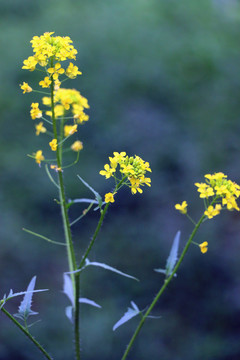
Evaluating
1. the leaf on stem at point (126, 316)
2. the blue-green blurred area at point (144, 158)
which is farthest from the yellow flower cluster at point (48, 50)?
the blue-green blurred area at point (144, 158)

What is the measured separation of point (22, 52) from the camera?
509 centimetres

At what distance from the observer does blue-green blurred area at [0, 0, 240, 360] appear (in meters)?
3.68

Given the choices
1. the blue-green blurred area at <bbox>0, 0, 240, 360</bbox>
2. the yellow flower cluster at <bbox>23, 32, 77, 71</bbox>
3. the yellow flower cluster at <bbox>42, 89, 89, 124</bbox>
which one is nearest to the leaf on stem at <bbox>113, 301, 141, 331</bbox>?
the yellow flower cluster at <bbox>42, 89, 89, 124</bbox>

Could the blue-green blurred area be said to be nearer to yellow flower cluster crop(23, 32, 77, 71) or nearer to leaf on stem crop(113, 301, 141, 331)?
leaf on stem crop(113, 301, 141, 331)

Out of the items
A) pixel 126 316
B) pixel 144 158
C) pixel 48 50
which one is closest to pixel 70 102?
pixel 48 50

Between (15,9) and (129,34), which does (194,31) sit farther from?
(15,9)

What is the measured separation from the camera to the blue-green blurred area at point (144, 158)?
368 centimetres

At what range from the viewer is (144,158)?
433 centimetres

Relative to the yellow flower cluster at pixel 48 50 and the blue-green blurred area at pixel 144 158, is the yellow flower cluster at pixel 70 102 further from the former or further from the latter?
the blue-green blurred area at pixel 144 158

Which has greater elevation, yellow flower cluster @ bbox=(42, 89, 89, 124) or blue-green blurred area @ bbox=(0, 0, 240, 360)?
blue-green blurred area @ bbox=(0, 0, 240, 360)

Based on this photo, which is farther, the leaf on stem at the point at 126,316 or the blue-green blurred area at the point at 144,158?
the blue-green blurred area at the point at 144,158

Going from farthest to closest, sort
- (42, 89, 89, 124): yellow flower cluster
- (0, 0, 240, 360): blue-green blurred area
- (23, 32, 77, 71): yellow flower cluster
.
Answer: (0, 0, 240, 360): blue-green blurred area → (42, 89, 89, 124): yellow flower cluster → (23, 32, 77, 71): yellow flower cluster

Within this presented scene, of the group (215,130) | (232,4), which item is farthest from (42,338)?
(232,4)

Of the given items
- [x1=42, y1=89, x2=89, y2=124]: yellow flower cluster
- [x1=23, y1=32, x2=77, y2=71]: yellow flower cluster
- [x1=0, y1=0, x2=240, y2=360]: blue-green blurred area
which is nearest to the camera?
[x1=23, y1=32, x2=77, y2=71]: yellow flower cluster
